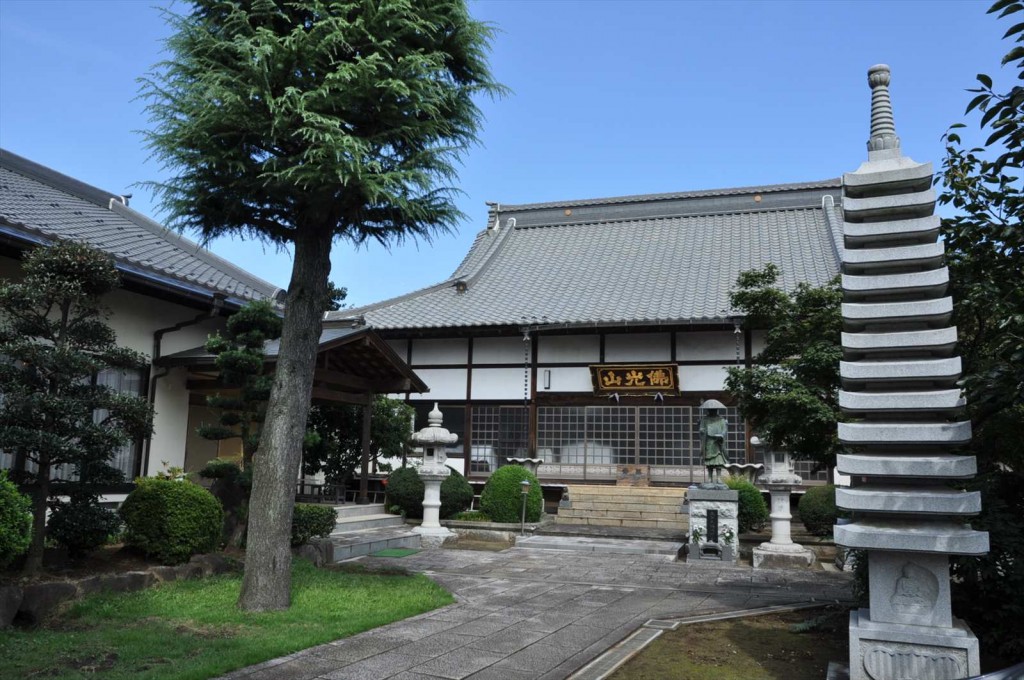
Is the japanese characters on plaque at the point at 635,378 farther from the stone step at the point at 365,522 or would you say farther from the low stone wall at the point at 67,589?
the low stone wall at the point at 67,589

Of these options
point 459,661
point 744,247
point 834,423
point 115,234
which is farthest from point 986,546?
point 744,247

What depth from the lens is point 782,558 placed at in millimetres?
12664

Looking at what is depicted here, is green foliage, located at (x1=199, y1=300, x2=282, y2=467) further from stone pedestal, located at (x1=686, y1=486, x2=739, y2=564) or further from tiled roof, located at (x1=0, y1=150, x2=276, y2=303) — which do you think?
stone pedestal, located at (x1=686, y1=486, x2=739, y2=564)

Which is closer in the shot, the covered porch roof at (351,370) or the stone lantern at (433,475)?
the covered porch roof at (351,370)

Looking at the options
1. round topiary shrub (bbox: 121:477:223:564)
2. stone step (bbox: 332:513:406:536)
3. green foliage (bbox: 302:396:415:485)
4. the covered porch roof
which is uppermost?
the covered porch roof

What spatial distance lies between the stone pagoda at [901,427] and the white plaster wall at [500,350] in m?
14.4

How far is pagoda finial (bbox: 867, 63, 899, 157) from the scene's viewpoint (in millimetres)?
6105

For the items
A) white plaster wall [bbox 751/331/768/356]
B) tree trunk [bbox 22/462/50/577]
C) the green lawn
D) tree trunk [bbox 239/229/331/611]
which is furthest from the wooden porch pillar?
white plaster wall [bbox 751/331/768/356]

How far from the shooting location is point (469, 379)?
67.4ft

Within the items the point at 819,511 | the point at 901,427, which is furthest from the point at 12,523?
the point at 819,511

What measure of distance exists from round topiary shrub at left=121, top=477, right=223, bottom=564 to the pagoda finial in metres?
8.38

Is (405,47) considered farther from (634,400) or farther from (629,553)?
(634,400)

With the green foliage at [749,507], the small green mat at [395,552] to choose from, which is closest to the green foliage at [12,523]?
the small green mat at [395,552]

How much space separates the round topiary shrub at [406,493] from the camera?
1652 centimetres
